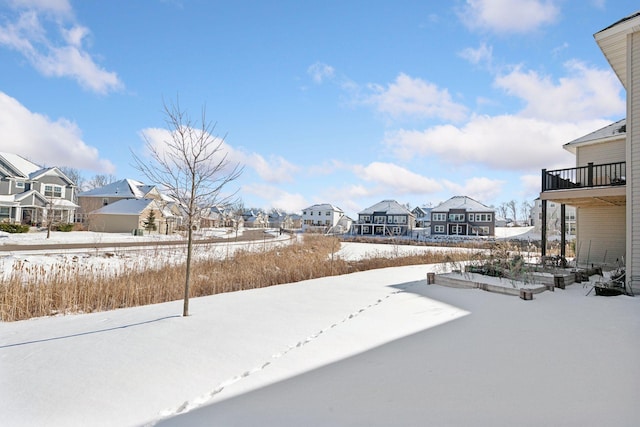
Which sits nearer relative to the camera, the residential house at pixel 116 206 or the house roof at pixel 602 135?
the house roof at pixel 602 135

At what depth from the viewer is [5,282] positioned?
288 inches

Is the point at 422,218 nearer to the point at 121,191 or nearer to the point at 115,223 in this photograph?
the point at 121,191

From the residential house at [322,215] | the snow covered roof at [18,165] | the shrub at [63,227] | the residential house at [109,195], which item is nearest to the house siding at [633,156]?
the shrub at [63,227]

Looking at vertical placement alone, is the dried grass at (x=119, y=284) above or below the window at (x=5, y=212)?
below

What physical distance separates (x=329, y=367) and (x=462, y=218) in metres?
47.7

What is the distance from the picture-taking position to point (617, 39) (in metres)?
8.63

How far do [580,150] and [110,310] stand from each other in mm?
16444

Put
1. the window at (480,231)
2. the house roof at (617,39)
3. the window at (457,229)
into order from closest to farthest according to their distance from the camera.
Answer: 1. the house roof at (617,39)
2. the window at (480,231)
3. the window at (457,229)

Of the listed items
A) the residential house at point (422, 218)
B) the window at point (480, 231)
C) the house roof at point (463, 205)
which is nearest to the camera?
the window at point (480, 231)

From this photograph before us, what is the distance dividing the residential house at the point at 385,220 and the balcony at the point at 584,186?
38828mm

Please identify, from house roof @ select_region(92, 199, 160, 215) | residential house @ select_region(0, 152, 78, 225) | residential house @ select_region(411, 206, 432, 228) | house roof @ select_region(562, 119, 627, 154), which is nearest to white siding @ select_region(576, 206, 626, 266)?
house roof @ select_region(562, 119, 627, 154)

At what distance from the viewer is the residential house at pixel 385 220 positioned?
51875 mm

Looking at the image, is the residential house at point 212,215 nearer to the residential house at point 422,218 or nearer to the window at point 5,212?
the window at point 5,212

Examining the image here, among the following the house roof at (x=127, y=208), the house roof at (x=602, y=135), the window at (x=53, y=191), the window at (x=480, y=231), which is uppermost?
the house roof at (x=602, y=135)
